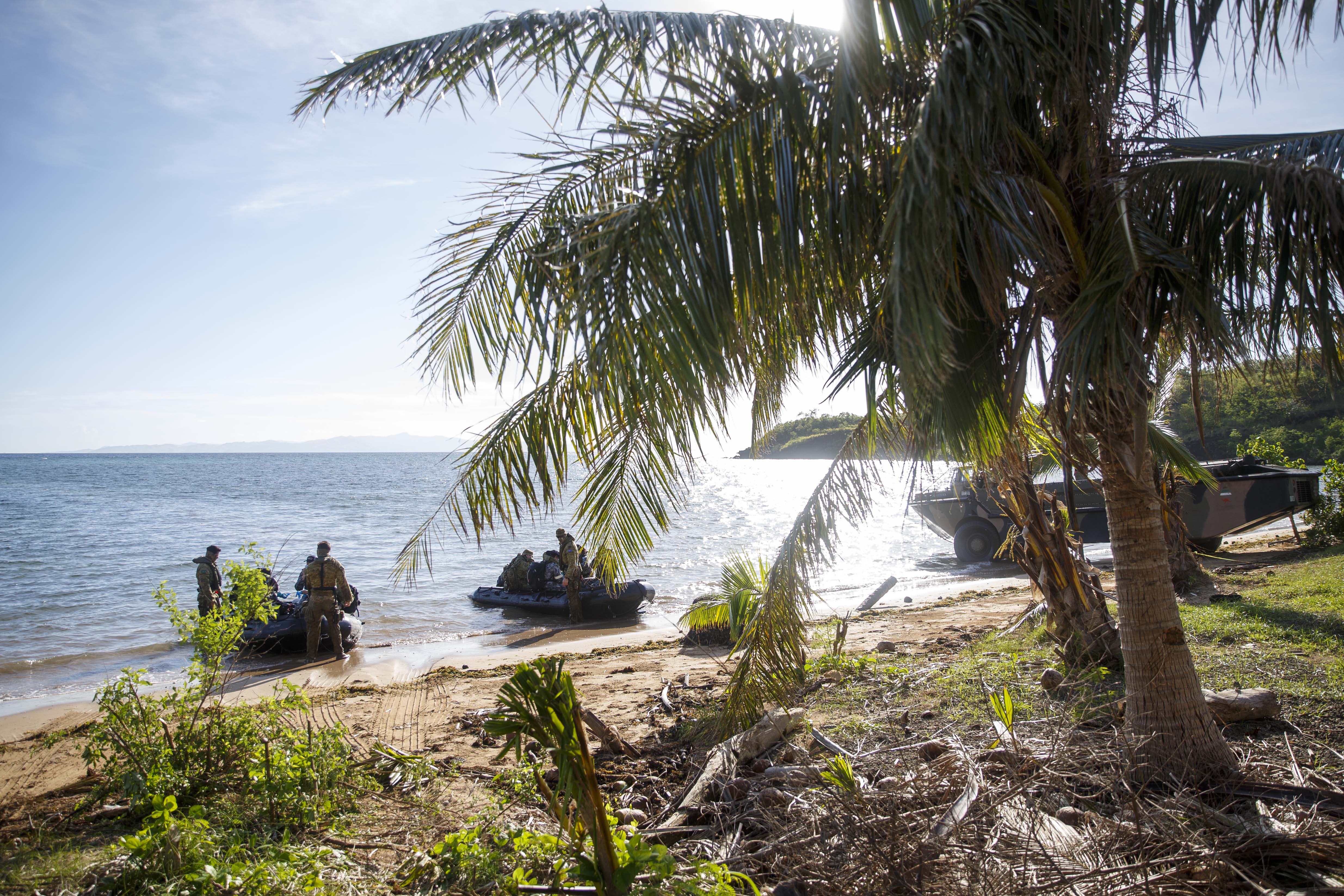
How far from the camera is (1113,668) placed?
6316 mm

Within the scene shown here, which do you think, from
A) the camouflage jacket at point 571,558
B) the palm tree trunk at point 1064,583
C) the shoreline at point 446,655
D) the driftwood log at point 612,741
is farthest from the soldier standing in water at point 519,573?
the palm tree trunk at point 1064,583

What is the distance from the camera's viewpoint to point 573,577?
48.1 feet

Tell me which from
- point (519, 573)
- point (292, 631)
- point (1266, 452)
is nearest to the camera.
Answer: point (292, 631)

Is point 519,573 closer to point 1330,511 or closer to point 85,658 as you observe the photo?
point 85,658

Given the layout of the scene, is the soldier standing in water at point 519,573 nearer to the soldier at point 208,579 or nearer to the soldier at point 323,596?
the soldier at point 323,596

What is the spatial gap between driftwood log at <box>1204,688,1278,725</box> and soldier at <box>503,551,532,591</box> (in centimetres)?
1279

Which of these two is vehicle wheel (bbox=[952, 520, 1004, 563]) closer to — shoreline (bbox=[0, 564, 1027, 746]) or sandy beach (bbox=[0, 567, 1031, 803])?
shoreline (bbox=[0, 564, 1027, 746])

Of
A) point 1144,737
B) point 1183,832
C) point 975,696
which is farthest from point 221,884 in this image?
point 975,696

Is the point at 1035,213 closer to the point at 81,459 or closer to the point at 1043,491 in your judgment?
the point at 1043,491

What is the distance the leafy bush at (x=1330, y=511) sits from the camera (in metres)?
12.4

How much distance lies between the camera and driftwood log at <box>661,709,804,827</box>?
4.22m

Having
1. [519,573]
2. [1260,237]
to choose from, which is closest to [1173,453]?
[1260,237]

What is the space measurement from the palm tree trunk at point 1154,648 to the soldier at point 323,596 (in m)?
10.6

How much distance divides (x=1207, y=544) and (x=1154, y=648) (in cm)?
1442
